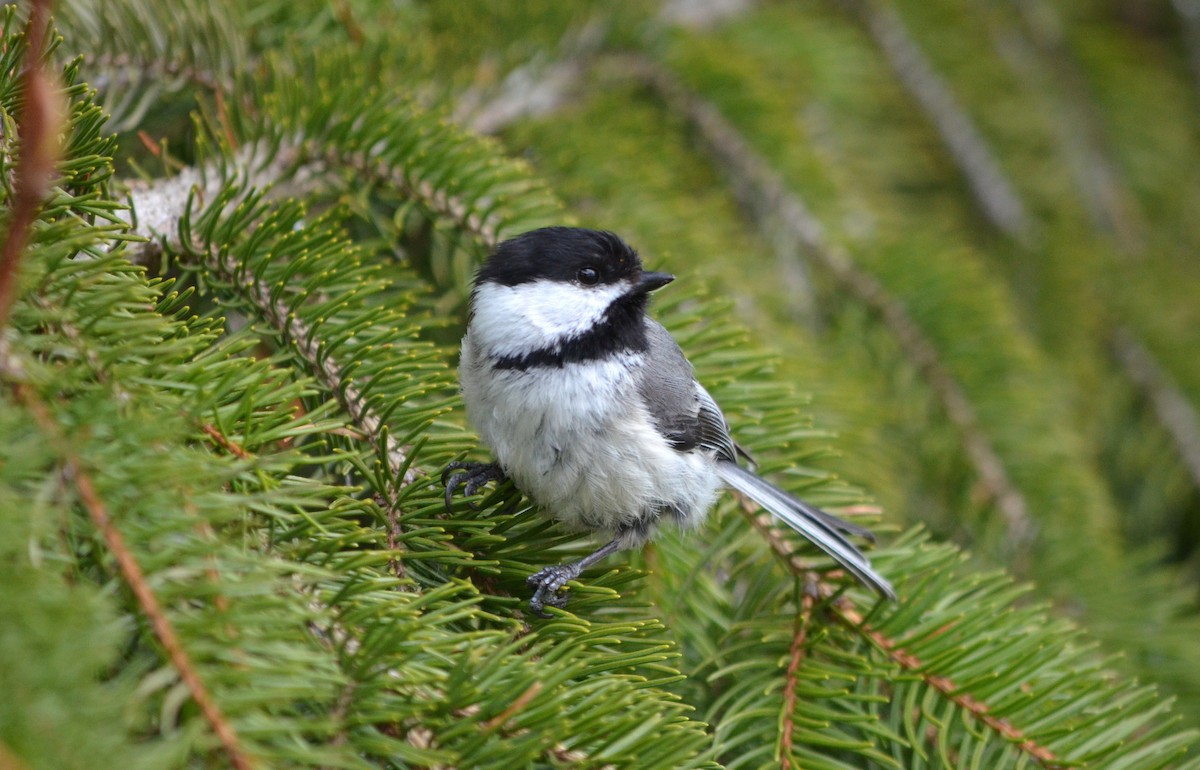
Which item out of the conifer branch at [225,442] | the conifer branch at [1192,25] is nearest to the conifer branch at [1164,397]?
the conifer branch at [1192,25]

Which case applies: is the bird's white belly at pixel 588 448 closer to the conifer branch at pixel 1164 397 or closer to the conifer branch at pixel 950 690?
the conifer branch at pixel 950 690

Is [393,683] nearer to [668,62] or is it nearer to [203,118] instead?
[203,118]

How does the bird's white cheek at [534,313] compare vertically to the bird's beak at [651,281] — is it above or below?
below

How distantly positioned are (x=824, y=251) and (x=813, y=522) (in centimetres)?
84

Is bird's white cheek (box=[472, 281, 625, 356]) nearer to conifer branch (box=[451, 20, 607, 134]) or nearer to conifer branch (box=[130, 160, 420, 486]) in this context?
conifer branch (box=[130, 160, 420, 486])

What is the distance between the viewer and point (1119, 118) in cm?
246

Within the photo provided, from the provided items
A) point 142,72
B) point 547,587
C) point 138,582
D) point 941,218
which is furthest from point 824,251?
point 138,582

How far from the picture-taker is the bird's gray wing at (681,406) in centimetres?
149

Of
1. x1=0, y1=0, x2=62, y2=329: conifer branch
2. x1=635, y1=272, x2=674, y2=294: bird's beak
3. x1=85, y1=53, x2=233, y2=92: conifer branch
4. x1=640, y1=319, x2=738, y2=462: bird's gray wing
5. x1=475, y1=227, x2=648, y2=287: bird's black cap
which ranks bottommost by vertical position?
x1=640, y1=319, x2=738, y2=462: bird's gray wing

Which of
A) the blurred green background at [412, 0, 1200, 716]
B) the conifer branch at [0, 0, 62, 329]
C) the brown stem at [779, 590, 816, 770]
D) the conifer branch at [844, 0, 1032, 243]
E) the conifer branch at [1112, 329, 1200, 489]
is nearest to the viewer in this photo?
the conifer branch at [0, 0, 62, 329]

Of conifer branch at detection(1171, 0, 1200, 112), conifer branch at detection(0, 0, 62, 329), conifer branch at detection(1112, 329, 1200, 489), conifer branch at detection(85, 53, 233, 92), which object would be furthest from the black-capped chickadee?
conifer branch at detection(1171, 0, 1200, 112)

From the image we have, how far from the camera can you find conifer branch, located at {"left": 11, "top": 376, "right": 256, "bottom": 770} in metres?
0.64

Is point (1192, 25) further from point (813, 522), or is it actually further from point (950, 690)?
point (950, 690)

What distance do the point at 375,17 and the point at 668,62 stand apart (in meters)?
0.67
